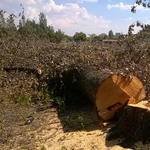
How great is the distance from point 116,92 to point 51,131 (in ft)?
4.24

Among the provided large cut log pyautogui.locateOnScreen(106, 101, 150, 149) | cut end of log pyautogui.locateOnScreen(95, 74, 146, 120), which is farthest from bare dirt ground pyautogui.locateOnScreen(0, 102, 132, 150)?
cut end of log pyautogui.locateOnScreen(95, 74, 146, 120)

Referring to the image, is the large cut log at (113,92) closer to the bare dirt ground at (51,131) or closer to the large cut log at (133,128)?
the bare dirt ground at (51,131)

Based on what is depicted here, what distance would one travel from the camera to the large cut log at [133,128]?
2617 mm

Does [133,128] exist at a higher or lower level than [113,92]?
lower

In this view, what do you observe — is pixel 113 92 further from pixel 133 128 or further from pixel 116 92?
pixel 133 128

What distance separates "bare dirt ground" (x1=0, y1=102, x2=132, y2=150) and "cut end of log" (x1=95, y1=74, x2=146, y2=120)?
0.31 metres

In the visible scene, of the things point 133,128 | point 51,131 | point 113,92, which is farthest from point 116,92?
point 51,131

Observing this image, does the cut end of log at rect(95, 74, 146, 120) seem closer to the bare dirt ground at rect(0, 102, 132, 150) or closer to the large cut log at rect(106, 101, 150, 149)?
the bare dirt ground at rect(0, 102, 132, 150)

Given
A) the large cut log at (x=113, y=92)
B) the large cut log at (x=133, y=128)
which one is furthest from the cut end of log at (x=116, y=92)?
the large cut log at (x=133, y=128)

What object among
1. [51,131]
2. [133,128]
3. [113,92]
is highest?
[113,92]

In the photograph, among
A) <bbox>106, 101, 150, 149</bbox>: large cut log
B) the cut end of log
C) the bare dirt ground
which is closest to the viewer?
<bbox>106, 101, 150, 149</bbox>: large cut log

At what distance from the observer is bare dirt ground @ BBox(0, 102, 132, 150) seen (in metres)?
3.07

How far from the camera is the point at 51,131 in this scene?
365 cm

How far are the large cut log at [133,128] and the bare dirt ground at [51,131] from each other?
132 mm
